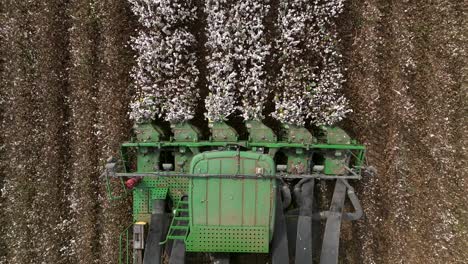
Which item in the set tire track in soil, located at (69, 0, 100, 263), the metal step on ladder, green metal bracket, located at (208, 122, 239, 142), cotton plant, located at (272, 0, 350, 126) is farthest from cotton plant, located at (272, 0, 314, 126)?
tire track in soil, located at (69, 0, 100, 263)

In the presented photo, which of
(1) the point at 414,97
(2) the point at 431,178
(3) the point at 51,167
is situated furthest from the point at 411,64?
(3) the point at 51,167

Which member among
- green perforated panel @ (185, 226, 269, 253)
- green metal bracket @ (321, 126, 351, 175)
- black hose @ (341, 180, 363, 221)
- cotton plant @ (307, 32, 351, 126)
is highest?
cotton plant @ (307, 32, 351, 126)

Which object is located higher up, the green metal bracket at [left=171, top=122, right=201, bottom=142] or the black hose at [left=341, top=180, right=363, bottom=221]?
the green metal bracket at [left=171, top=122, right=201, bottom=142]

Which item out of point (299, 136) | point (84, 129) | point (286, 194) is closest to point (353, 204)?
point (286, 194)

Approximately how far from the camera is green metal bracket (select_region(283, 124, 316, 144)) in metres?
5.64

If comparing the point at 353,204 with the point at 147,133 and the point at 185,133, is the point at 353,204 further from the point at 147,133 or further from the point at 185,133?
the point at 147,133

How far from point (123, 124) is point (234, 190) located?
2.27 m

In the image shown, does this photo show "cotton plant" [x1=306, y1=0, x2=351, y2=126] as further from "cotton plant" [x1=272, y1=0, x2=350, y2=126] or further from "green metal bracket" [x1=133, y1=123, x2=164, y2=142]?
"green metal bracket" [x1=133, y1=123, x2=164, y2=142]

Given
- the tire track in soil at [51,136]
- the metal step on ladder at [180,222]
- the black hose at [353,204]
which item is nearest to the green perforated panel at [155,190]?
the metal step on ladder at [180,222]

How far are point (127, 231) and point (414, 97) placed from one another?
4825 mm

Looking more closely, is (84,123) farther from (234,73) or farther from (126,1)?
(234,73)

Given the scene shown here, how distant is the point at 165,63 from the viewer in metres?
5.82

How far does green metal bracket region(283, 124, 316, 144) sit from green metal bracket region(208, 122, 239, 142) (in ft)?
2.45

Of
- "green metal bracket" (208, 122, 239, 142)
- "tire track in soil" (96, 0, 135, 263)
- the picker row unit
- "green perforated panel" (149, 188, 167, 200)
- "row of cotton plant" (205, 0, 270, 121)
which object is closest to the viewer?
the picker row unit
